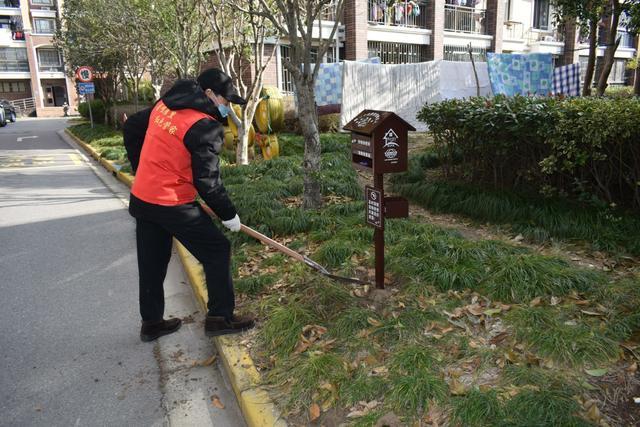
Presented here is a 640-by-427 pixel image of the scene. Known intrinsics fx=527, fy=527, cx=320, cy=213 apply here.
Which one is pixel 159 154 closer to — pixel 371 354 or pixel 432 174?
pixel 371 354

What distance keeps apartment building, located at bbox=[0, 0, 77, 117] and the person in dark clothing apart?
2093 inches

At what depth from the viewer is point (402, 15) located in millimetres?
22344

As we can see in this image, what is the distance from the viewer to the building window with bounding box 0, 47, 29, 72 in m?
51.5

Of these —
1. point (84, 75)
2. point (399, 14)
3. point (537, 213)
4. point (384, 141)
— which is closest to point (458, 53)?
point (399, 14)

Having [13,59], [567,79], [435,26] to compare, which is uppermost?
[13,59]

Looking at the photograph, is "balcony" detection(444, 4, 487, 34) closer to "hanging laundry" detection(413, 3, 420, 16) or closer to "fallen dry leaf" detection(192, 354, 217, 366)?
"hanging laundry" detection(413, 3, 420, 16)

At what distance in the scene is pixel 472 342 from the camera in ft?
10.8

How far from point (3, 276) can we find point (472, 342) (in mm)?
4782

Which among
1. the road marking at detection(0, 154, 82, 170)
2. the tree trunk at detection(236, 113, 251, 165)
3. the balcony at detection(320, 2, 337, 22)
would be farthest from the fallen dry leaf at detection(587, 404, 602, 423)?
the road marking at detection(0, 154, 82, 170)

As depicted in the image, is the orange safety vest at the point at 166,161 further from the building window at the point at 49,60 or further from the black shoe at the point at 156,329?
the building window at the point at 49,60

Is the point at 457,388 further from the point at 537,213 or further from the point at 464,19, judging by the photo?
the point at 464,19

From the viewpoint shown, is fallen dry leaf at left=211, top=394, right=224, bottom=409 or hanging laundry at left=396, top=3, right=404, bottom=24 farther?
hanging laundry at left=396, top=3, right=404, bottom=24

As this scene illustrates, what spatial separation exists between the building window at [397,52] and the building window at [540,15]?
953cm

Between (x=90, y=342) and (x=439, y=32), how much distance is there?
2229 cm
